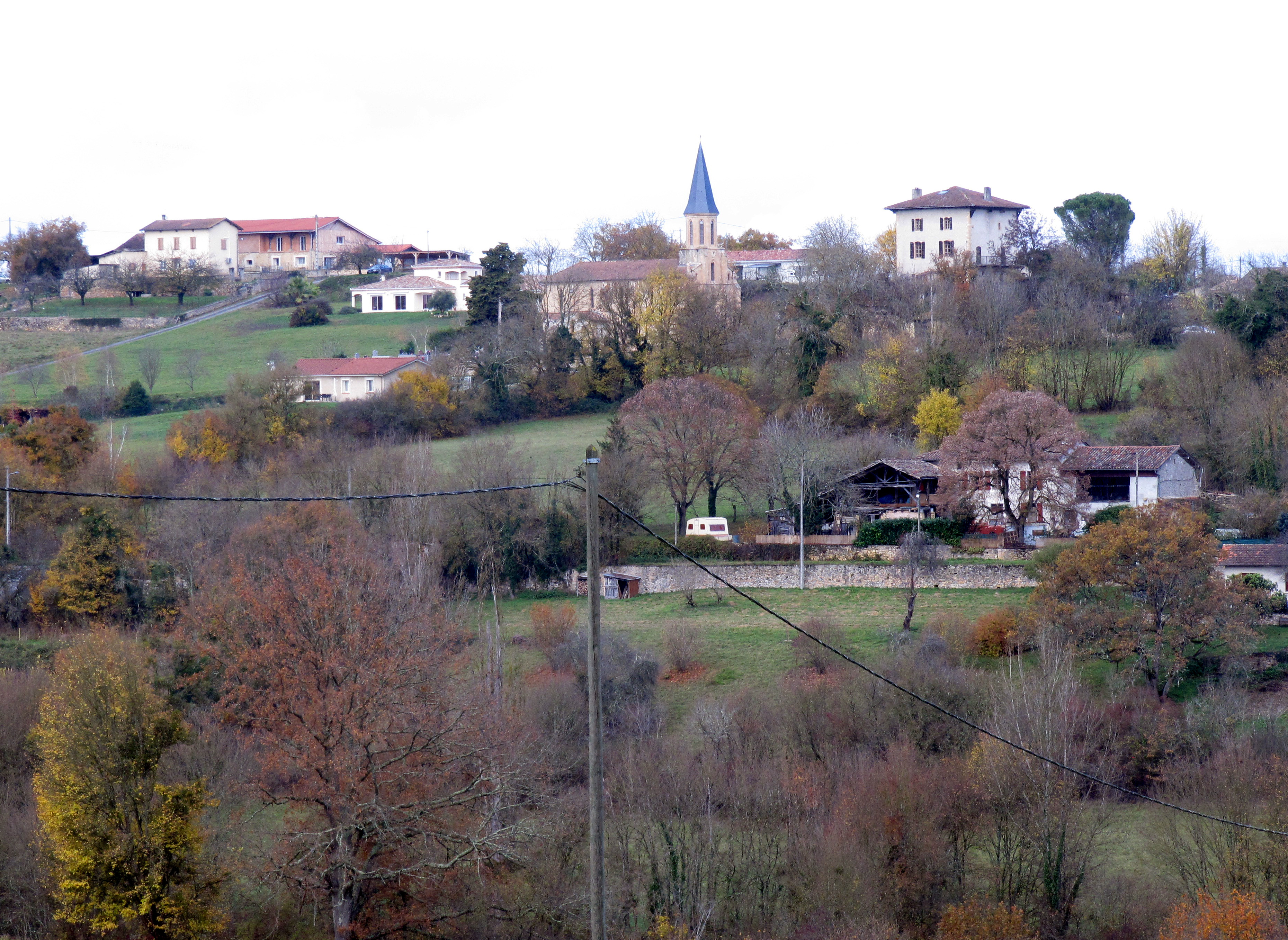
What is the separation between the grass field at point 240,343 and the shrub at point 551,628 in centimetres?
2991

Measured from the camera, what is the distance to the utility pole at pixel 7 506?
33.9 meters

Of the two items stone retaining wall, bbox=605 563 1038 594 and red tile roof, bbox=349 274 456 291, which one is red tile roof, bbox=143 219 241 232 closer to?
red tile roof, bbox=349 274 456 291

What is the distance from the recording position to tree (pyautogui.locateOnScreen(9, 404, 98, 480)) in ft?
126

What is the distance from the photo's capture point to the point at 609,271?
7406cm

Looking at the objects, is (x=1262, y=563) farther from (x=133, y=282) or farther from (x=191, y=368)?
(x=133, y=282)

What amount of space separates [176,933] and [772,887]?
8.89 meters

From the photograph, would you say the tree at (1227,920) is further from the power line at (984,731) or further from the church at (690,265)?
the church at (690,265)

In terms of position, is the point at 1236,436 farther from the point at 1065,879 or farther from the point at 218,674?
the point at 218,674

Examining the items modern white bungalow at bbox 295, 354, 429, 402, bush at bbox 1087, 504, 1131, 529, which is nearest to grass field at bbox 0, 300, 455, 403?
modern white bungalow at bbox 295, 354, 429, 402

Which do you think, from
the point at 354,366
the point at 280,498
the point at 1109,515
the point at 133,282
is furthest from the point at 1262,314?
the point at 133,282

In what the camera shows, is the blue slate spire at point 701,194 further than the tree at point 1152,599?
Yes

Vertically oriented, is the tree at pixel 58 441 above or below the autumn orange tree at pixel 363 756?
above

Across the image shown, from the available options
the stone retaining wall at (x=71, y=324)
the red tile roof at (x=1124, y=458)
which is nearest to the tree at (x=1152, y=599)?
the red tile roof at (x=1124, y=458)

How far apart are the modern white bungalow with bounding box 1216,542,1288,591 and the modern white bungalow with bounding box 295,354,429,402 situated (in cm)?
3528
